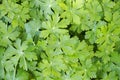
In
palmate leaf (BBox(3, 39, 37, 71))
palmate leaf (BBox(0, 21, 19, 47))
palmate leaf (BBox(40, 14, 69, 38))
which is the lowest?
palmate leaf (BBox(3, 39, 37, 71))

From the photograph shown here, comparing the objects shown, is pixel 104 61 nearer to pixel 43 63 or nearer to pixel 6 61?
pixel 43 63

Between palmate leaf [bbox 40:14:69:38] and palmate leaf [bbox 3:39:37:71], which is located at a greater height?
palmate leaf [bbox 40:14:69:38]

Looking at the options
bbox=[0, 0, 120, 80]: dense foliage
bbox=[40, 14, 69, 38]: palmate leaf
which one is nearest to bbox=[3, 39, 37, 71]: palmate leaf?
bbox=[0, 0, 120, 80]: dense foliage

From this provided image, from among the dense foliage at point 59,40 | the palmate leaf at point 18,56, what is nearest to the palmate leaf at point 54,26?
the dense foliage at point 59,40

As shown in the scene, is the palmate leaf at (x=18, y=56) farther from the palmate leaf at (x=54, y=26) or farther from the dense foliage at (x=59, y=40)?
the palmate leaf at (x=54, y=26)

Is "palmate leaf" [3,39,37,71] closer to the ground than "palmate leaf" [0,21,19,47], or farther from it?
closer to the ground

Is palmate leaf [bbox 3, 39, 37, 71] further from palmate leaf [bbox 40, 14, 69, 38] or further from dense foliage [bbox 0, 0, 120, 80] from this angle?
palmate leaf [bbox 40, 14, 69, 38]

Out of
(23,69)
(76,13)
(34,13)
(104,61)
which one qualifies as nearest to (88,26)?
(76,13)

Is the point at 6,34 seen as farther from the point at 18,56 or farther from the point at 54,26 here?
the point at 54,26
